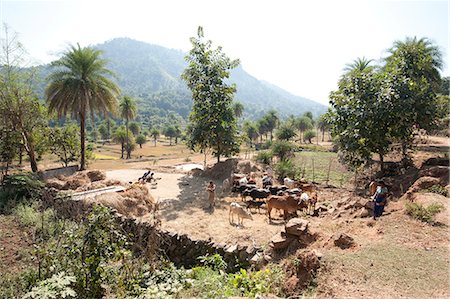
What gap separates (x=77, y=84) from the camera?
687 inches

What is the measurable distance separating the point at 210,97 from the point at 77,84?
8524mm

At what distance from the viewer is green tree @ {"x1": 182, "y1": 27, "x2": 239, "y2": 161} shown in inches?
782

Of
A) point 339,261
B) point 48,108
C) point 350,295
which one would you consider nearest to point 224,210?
point 339,261

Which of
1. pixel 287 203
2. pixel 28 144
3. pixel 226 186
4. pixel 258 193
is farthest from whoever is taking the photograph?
pixel 28 144

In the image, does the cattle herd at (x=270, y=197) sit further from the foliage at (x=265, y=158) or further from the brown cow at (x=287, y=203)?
the foliage at (x=265, y=158)

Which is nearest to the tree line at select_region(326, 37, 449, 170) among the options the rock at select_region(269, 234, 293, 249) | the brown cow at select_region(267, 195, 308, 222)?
the brown cow at select_region(267, 195, 308, 222)

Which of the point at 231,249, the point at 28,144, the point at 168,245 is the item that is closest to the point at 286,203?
the point at 231,249

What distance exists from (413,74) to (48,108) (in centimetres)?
2122

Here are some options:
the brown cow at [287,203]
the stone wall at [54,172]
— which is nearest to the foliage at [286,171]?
the brown cow at [287,203]

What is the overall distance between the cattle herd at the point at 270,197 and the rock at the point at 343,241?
3684 mm

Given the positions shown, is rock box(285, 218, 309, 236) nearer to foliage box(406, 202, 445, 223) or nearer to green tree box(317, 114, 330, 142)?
foliage box(406, 202, 445, 223)

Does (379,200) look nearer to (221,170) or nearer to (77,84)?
(221,170)

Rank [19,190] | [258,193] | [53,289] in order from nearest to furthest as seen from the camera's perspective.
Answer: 1. [53,289]
2. [258,193]
3. [19,190]

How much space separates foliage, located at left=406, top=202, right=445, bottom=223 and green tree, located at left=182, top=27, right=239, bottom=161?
42.1 ft
